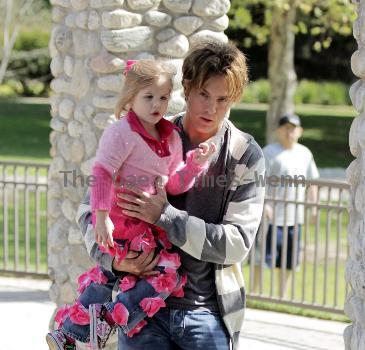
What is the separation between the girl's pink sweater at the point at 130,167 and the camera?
3461mm

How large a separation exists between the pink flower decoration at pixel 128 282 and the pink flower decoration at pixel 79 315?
26 centimetres

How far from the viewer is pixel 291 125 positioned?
28.6 feet

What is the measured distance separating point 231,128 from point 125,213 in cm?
51

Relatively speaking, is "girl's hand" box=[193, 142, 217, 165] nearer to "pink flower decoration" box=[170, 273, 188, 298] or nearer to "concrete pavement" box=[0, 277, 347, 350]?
"pink flower decoration" box=[170, 273, 188, 298]

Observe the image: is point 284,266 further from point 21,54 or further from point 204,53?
point 21,54

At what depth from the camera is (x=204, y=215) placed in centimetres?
350

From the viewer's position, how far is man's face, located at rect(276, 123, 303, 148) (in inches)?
343

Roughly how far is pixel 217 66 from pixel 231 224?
57 cm

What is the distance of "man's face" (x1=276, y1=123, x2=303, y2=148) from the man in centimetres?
522

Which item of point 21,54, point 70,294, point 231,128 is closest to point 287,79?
point 70,294

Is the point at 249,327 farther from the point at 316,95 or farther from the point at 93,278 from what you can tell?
the point at 316,95

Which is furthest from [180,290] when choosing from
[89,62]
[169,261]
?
[89,62]

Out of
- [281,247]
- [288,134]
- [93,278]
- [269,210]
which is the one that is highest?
[288,134]

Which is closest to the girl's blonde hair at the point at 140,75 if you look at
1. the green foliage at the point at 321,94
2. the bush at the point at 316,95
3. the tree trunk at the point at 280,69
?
the tree trunk at the point at 280,69
